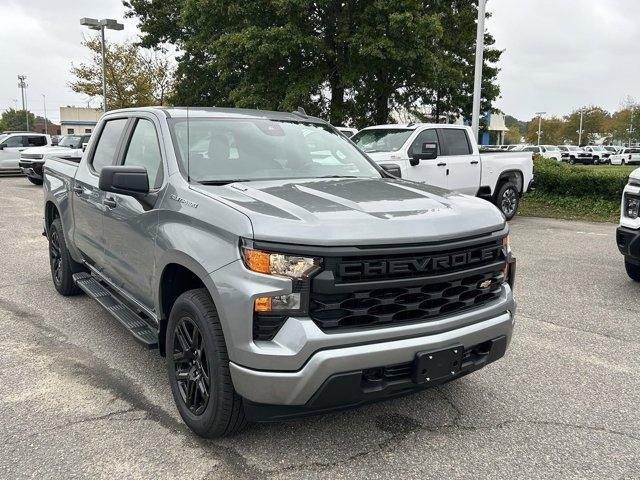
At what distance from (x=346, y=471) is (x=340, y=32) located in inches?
658

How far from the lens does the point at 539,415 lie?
135 inches

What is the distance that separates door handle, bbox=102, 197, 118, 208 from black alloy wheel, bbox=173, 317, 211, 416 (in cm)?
134

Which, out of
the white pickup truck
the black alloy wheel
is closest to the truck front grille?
the black alloy wheel

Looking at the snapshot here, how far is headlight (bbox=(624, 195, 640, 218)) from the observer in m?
5.83

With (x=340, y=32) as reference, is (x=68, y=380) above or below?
below

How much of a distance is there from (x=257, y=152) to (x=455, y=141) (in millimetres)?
7957

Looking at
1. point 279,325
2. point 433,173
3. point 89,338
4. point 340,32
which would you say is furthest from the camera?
point 340,32

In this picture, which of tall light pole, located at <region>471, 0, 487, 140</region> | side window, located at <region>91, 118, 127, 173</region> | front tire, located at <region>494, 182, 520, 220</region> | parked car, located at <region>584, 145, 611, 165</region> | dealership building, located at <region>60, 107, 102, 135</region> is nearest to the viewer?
side window, located at <region>91, 118, 127, 173</region>

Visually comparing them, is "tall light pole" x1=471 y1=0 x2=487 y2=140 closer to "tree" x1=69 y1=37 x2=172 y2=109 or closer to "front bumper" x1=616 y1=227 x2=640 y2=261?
"front bumper" x1=616 y1=227 x2=640 y2=261

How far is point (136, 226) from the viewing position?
145 inches

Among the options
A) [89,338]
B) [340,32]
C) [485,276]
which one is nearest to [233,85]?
[340,32]

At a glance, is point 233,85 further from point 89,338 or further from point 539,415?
point 539,415

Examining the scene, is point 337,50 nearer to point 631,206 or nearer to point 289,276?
point 631,206

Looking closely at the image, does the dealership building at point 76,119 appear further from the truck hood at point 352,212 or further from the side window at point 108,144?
the truck hood at point 352,212
